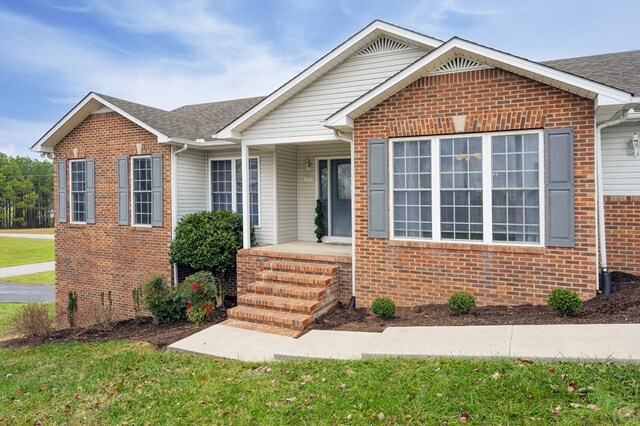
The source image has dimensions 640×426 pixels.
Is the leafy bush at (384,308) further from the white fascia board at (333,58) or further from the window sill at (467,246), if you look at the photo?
the white fascia board at (333,58)

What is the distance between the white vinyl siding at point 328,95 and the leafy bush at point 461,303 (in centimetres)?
406

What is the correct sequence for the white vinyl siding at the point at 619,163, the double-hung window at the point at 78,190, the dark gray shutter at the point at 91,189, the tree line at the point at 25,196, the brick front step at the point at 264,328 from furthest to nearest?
the tree line at the point at 25,196, the double-hung window at the point at 78,190, the dark gray shutter at the point at 91,189, the white vinyl siding at the point at 619,163, the brick front step at the point at 264,328

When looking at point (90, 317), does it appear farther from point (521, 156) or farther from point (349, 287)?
point (521, 156)

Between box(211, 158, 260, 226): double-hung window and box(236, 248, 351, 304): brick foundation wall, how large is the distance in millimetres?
1758

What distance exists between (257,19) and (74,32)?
25.1 ft

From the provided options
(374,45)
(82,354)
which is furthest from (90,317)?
(374,45)

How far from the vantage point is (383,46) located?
8.81m

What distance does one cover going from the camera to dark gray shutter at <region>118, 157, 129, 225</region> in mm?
11305

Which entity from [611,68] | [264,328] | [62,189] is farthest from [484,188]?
[62,189]

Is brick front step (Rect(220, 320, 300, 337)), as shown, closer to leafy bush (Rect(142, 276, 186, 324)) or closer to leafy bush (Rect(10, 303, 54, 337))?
leafy bush (Rect(142, 276, 186, 324))

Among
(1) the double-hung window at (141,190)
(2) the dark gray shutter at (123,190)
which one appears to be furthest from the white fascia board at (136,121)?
(2) the dark gray shutter at (123,190)

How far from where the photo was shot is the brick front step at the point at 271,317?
690cm

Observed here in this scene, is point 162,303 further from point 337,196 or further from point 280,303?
point 337,196

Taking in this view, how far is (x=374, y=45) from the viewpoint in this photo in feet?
29.0
